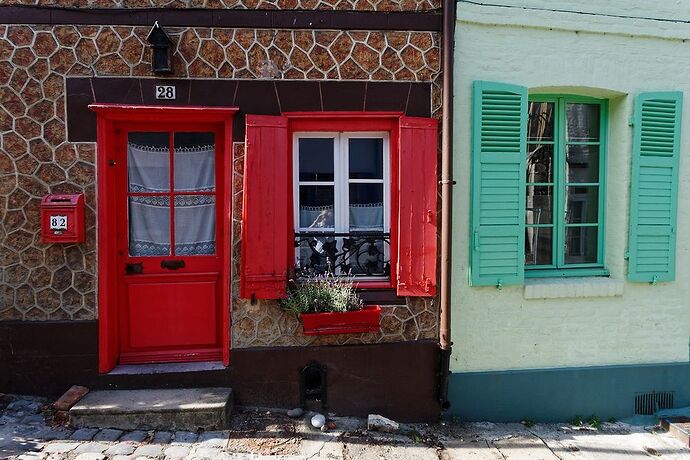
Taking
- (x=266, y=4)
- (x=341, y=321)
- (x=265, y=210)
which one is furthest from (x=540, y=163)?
(x=266, y=4)

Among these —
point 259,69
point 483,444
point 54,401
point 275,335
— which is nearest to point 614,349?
point 483,444

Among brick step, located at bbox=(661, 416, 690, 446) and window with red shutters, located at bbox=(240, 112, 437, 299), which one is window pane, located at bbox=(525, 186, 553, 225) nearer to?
window with red shutters, located at bbox=(240, 112, 437, 299)

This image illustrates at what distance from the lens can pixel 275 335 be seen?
405cm

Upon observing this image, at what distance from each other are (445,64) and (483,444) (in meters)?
3.17

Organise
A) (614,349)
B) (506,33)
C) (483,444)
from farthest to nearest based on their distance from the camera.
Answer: (614,349) → (506,33) → (483,444)

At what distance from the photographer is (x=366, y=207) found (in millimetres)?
4207

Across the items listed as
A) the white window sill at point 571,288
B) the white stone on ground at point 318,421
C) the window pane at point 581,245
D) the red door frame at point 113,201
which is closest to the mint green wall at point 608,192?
the white window sill at point 571,288

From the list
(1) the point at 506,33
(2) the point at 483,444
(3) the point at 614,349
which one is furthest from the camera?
(3) the point at 614,349

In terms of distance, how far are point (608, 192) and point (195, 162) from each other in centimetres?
384

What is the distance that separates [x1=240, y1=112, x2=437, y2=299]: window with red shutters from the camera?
391 cm

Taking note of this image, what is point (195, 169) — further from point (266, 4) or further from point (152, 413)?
point (152, 413)

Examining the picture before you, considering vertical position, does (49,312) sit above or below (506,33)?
below

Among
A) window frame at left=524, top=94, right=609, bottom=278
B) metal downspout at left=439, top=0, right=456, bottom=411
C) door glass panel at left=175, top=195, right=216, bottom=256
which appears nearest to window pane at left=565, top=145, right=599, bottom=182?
window frame at left=524, top=94, right=609, bottom=278

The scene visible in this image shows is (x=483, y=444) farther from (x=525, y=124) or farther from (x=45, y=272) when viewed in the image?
(x=45, y=272)
